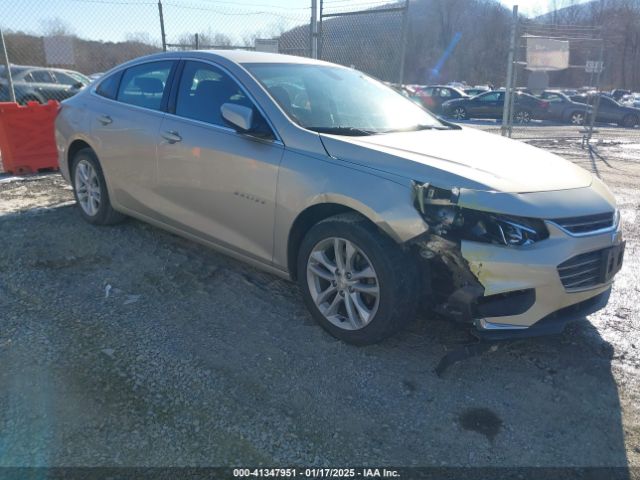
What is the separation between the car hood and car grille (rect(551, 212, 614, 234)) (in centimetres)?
21

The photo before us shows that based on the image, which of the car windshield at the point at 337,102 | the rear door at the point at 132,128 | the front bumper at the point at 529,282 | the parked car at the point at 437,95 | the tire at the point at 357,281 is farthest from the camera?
the parked car at the point at 437,95

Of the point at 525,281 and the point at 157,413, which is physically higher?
the point at 525,281

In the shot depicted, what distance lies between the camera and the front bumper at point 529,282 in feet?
8.88

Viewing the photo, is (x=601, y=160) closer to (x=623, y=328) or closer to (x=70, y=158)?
(x=623, y=328)

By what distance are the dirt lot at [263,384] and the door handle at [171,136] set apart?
103cm

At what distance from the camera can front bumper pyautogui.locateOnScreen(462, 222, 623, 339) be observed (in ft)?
8.88

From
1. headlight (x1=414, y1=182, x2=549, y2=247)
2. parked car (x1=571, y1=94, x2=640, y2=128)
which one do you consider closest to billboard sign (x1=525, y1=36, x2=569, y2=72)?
headlight (x1=414, y1=182, x2=549, y2=247)

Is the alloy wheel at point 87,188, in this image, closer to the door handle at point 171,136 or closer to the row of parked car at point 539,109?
the door handle at point 171,136

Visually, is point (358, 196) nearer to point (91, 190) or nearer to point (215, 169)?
point (215, 169)

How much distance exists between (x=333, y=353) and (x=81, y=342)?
1.50m

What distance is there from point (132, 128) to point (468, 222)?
2972 mm

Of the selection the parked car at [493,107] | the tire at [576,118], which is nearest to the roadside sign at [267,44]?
the parked car at [493,107]

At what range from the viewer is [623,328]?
3.59 metres

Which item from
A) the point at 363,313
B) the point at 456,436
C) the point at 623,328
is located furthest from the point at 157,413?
the point at 623,328
